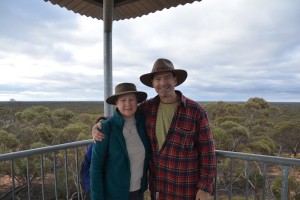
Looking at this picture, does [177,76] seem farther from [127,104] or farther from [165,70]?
[127,104]

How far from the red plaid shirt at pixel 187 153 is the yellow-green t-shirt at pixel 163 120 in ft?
0.11

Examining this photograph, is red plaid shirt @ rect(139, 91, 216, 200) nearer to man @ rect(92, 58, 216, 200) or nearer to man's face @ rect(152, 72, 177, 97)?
man @ rect(92, 58, 216, 200)

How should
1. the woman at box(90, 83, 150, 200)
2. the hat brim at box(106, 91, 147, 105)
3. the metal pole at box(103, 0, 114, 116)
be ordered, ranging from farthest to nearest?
1. the metal pole at box(103, 0, 114, 116)
2. the hat brim at box(106, 91, 147, 105)
3. the woman at box(90, 83, 150, 200)

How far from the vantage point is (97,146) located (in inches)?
73.3

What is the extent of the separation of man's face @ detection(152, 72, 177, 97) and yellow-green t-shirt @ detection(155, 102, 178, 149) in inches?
4.5

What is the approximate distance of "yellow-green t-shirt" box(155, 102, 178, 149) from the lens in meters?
1.98

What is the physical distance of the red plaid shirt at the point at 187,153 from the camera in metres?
1.92

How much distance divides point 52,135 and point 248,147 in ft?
35.5

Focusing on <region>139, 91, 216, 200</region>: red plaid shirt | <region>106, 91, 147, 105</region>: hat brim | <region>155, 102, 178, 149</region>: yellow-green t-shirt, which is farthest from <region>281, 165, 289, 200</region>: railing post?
<region>106, 91, 147, 105</region>: hat brim

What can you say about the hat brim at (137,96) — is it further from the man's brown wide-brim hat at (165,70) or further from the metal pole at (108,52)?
the metal pole at (108,52)

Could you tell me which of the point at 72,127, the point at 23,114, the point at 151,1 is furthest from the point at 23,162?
the point at 151,1

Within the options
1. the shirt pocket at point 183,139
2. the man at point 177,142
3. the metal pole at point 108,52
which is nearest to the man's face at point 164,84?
the man at point 177,142

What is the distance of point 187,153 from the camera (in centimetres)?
193

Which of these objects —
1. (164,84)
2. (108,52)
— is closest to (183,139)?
(164,84)
